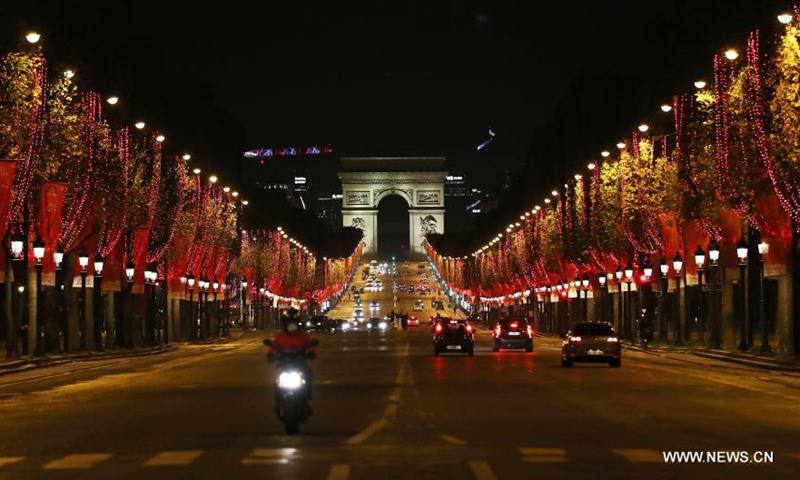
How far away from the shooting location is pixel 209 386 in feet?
123

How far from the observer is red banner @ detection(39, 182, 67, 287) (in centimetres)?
5328

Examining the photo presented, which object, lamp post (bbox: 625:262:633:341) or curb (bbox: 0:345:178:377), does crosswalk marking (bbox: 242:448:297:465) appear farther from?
lamp post (bbox: 625:262:633:341)

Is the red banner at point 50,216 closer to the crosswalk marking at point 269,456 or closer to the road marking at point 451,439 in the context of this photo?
the road marking at point 451,439

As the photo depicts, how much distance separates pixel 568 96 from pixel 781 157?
224ft

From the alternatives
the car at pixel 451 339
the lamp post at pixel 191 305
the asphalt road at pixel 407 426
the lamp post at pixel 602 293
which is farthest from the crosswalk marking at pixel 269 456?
the lamp post at pixel 602 293

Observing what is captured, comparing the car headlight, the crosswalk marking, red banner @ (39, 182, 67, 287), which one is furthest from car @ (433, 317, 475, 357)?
the crosswalk marking

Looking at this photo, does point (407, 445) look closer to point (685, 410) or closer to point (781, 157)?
point (685, 410)

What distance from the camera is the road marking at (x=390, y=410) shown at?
87.6 ft

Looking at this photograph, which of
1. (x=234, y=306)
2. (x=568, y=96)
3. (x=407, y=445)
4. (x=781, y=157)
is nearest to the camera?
(x=407, y=445)

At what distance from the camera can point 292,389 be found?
23609mm

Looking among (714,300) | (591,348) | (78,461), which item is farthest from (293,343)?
(714,300)

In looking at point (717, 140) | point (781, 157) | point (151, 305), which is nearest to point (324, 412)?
point (781, 157)

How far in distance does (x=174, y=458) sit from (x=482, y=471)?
4.04 metres

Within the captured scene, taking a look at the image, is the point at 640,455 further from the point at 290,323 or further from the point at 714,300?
the point at 714,300
